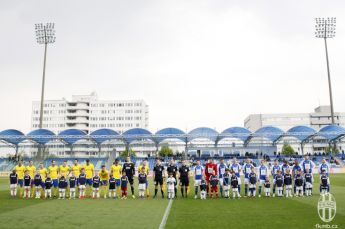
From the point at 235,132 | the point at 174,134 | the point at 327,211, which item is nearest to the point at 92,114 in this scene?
the point at 174,134

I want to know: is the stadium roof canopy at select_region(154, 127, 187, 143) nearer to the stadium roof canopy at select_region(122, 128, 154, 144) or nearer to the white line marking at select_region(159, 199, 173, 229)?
the stadium roof canopy at select_region(122, 128, 154, 144)

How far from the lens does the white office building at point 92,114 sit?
398 ft

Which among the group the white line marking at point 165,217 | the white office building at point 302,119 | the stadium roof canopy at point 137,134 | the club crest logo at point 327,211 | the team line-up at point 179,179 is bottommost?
the club crest logo at point 327,211

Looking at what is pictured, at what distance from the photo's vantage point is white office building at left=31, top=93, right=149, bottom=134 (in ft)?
398

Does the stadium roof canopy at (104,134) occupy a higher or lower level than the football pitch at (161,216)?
higher

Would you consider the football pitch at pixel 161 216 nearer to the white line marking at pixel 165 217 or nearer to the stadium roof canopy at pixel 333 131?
the white line marking at pixel 165 217

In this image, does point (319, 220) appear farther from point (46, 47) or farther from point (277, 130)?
point (46, 47)

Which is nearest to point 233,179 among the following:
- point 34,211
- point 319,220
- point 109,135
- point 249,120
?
point 319,220

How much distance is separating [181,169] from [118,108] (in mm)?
110371

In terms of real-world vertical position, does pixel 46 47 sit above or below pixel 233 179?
above

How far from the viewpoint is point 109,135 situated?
4738 centimetres

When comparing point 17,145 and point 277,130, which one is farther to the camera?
point 17,145

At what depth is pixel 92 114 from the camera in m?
123

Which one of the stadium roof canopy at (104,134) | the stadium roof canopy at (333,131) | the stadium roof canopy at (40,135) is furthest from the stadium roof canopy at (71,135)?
the stadium roof canopy at (333,131)
